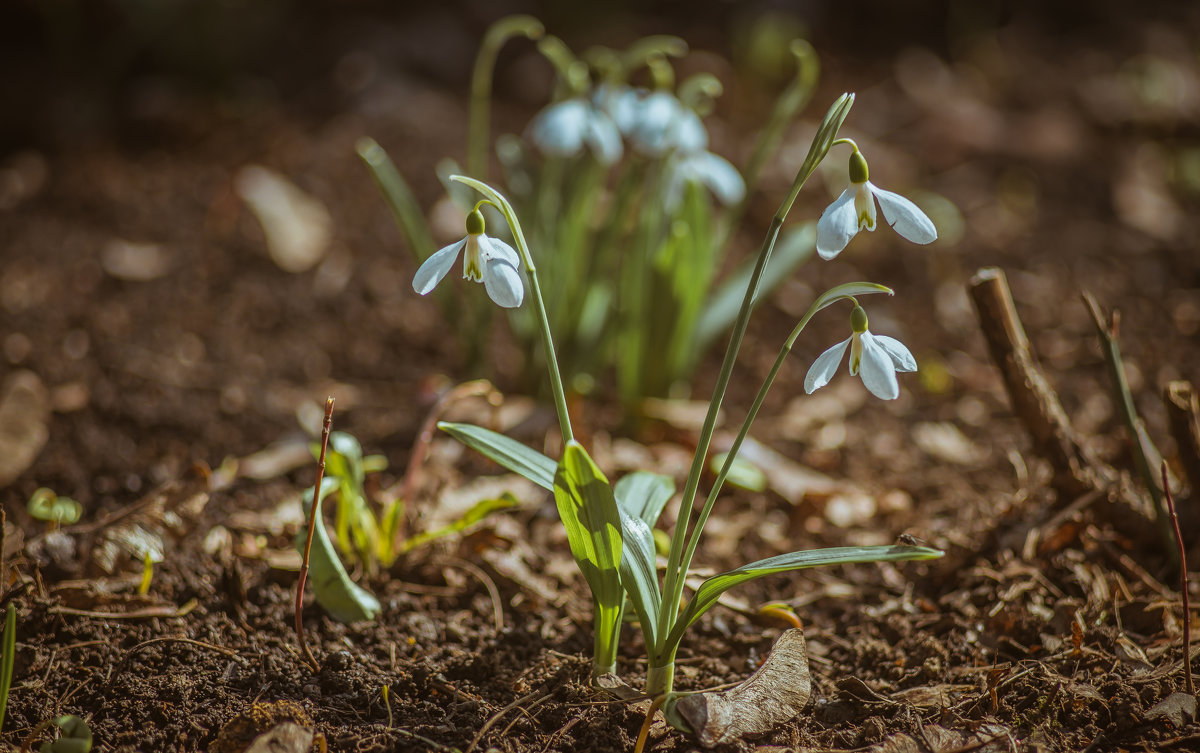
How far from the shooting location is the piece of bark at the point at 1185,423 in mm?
1435

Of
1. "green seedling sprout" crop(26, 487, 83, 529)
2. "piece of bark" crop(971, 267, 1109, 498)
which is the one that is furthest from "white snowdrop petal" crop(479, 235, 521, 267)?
"green seedling sprout" crop(26, 487, 83, 529)

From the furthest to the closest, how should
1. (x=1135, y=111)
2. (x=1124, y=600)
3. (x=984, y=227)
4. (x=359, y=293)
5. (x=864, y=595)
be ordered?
1. (x=1135, y=111)
2. (x=984, y=227)
3. (x=359, y=293)
4. (x=864, y=595)
5. (x=1124, y=600)

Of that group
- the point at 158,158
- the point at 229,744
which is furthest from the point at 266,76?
the point at 229,744

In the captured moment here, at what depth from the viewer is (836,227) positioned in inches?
38.3

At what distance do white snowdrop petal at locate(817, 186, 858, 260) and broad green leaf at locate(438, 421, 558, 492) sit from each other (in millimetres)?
474

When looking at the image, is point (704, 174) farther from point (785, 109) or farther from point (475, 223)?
point (475, 223)

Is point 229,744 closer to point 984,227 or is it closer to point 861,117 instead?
point 984,227

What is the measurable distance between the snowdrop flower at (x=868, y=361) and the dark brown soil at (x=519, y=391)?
0.51m

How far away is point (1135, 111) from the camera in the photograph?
350cm

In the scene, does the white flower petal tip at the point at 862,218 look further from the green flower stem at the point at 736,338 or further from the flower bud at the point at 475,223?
the flower bud at the point at 475,223

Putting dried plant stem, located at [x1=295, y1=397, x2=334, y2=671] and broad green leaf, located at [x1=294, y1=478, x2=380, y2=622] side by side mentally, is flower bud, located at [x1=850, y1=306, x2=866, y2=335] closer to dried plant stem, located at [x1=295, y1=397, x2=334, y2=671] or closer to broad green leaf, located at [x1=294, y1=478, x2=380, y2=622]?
dried plant stem, located at [x1=295, y1=397, x2=334, y2=671]

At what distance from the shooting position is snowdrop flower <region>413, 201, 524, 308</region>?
1.04 metres

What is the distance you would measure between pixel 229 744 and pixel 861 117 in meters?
3.26

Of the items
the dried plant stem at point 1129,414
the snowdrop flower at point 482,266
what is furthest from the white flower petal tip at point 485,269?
the dried plant stem at point 1129,414
